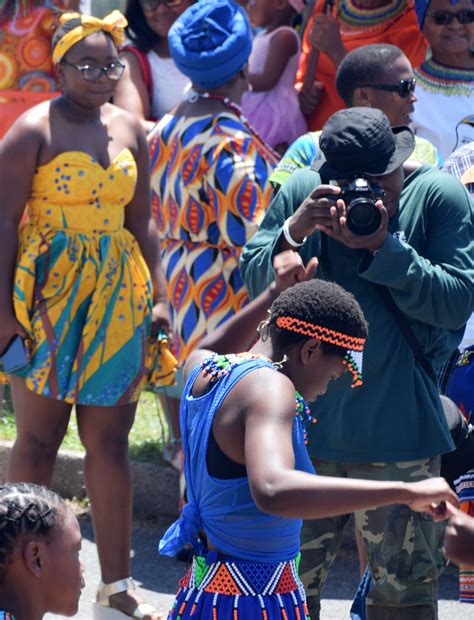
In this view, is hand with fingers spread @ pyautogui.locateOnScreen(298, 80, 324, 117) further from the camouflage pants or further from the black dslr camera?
the camouflage pants

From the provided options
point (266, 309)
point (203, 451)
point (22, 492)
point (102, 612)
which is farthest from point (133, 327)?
point (22, 492)

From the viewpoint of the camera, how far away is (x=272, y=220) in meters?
4.26

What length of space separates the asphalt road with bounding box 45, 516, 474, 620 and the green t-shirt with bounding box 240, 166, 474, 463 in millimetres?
1384

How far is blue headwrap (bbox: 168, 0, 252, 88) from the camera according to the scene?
5625mm

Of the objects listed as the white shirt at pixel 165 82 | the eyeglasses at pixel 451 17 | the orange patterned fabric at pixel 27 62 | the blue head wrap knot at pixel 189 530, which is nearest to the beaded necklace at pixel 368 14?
the eyeglasses at pixel 451 17

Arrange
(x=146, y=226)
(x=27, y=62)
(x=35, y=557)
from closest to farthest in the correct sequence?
(x=35, y=557)
(x=146, y=226)
(x=27, y=62)

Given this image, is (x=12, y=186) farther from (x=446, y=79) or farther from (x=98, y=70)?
(x=446, y=79)

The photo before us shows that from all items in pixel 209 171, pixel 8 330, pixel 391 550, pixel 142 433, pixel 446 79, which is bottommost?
pixel 142 433

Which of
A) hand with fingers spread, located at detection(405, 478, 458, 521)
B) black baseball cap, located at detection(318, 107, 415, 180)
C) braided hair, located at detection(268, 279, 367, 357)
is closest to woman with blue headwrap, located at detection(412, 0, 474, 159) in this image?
black baseball cap, located at detection(318, 107, 415, 180)

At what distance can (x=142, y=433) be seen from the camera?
22.5ft

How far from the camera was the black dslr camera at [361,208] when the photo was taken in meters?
3.81

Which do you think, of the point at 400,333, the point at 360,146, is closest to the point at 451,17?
the point at 360,146

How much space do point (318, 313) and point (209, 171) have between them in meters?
2.41

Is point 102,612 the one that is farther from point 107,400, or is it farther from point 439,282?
point 439,282
